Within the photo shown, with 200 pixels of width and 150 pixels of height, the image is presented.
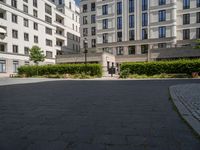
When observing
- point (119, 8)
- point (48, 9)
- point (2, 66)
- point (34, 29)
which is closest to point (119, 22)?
point (119, 8)

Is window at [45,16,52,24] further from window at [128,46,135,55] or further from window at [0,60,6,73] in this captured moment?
window at [128,46,135,55]

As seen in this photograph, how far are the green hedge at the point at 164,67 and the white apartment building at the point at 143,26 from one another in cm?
1529

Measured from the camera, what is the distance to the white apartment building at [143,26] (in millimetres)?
41031

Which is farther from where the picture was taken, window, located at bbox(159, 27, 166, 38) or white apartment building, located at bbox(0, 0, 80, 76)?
window, located at bbox(159, 27, 166, 38)

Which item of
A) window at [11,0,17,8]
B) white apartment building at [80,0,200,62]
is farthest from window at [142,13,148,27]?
window at [11,0,17,8]

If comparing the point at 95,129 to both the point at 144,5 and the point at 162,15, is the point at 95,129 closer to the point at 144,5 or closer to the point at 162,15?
the point at 162,15

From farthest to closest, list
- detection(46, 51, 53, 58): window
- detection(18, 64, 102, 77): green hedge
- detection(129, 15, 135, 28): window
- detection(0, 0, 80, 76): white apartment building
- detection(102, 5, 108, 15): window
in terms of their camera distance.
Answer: detection(46, 51, 53, 58): window, detection(102, 5, 108, 15): window, detection(129, 15, 135, 28): window, detection(0, 0, 80, 76): white apartment building, detection(18, 64, 102, 77): green hedge

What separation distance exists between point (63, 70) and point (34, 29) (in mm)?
21969

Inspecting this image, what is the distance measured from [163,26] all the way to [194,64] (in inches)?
773

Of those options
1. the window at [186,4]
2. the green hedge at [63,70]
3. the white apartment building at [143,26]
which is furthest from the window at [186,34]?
the green hedge at [63,70]

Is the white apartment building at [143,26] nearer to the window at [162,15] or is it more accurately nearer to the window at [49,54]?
the window at [162,15]

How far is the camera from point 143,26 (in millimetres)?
43938

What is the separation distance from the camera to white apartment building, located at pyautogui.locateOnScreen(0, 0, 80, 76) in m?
39.2

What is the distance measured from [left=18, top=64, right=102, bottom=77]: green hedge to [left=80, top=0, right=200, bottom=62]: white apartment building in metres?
17.0
